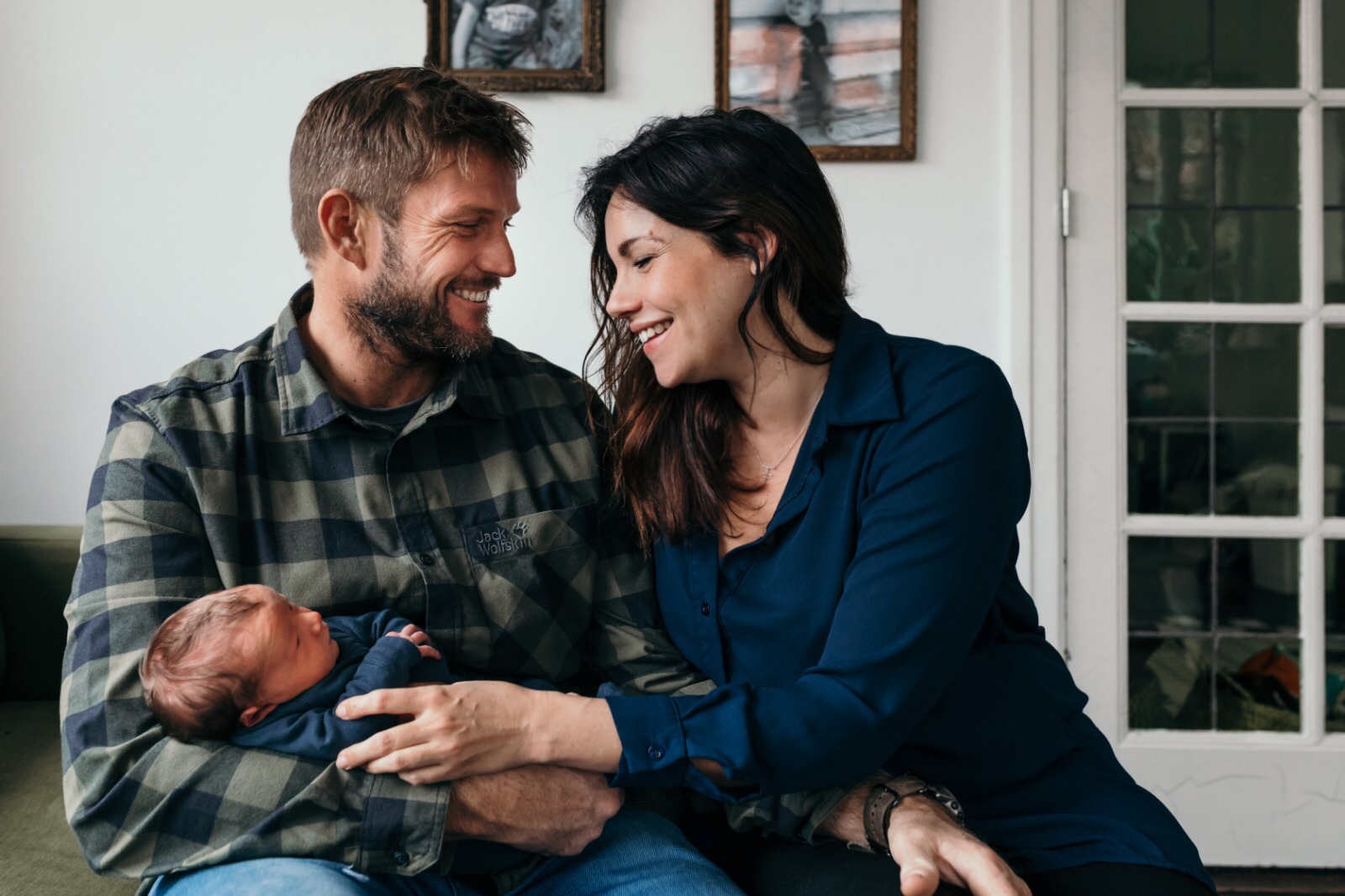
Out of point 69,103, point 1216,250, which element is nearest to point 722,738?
point 1216,250

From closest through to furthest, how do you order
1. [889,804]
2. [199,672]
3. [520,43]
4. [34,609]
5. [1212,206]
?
1. [199,672]
2. [889,804]
3. [34,609]
4. [520,43]
5. [1212,206]

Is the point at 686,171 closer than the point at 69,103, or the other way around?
the point at 686,171

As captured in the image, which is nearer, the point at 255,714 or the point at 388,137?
the point at 255,714

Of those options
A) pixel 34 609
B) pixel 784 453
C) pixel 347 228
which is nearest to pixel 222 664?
pixel 347 228

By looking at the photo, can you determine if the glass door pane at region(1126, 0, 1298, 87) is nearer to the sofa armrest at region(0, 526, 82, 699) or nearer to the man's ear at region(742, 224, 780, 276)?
the man's ear at region(742, 224, 780, 276)

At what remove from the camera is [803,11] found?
2.24 metres

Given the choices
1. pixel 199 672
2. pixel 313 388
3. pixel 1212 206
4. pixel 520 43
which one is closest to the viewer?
pixel 199 672

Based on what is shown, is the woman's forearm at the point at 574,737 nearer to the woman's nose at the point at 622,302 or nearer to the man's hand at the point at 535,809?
the man's hand at the point at 535,809

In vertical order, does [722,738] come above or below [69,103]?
below

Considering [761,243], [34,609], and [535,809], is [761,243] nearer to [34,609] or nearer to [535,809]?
[535,809]

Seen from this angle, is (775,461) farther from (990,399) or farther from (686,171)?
(686,171)

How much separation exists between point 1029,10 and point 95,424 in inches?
91.1

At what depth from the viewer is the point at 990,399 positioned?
1216mm

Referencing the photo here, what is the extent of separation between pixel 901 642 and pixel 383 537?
679 mm
